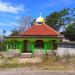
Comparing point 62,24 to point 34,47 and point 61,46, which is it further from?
point 61,46

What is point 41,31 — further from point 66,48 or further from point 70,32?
point 70,32

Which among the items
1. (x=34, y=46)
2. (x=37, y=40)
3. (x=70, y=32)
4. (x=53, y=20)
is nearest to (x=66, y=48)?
(x=37, y=40)

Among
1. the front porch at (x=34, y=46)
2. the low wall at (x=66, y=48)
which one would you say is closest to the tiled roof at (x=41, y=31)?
the front porch at (x=34, y=46)

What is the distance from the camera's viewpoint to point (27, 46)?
4481 cm

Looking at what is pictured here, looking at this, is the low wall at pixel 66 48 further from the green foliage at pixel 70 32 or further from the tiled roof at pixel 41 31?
the green foliage at pixel 70 32

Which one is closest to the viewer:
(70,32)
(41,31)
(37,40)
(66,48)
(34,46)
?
(66,48)

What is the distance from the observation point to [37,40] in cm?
4328

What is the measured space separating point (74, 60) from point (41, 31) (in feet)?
50.3

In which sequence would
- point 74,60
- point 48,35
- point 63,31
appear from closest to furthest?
point 74,60 < point 48,35 < point 63,31

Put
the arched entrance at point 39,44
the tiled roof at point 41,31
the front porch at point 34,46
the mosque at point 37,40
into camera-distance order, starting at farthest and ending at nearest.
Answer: the arched entrance at point 39,44 < the tiled roof at point 41,31 < the mosque at point 37,40 < the front porch at point 34,46

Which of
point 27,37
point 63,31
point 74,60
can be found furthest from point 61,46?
point 63,31

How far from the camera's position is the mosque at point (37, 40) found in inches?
1636

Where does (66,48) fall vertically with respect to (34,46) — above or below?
below

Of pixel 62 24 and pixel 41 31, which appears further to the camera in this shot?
pixel 62 24
